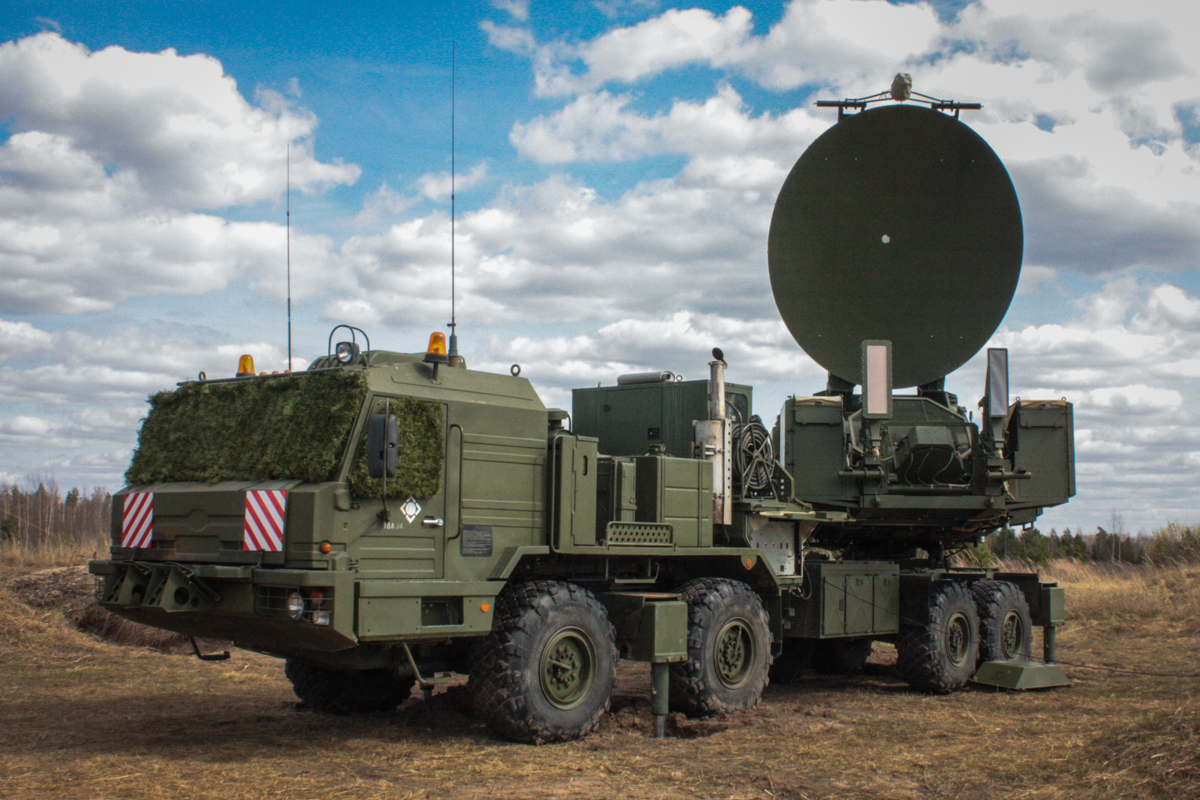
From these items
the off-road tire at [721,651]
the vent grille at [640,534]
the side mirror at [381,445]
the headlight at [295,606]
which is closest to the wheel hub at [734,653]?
the off-road tire at [721,651]

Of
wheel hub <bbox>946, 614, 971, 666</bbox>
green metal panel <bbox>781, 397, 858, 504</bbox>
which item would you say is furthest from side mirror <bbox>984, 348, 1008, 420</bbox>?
wheel hub <bbox>946, 614, 971, 666</bbox>

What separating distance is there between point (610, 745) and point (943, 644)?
5804 millimetres

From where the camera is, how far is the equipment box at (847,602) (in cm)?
1207

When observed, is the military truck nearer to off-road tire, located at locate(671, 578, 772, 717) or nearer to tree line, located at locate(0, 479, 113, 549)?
off-road tire, located at locate(671, 578, 772, 717)

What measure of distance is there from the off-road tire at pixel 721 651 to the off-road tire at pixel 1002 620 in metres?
4.47

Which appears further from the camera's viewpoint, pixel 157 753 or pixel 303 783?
pixel 157 753

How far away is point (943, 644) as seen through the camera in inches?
507

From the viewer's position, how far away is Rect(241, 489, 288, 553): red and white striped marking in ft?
25.2

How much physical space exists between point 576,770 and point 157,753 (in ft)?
10.4

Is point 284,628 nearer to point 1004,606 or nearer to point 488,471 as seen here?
point 488,471

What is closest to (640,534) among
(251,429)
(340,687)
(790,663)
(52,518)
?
(340,687)

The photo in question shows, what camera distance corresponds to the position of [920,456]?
13.1 m

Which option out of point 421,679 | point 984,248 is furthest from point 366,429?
point 984,248

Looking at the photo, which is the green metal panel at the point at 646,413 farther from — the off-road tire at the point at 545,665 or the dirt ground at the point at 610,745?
the dirt ground at the point at 610,745
